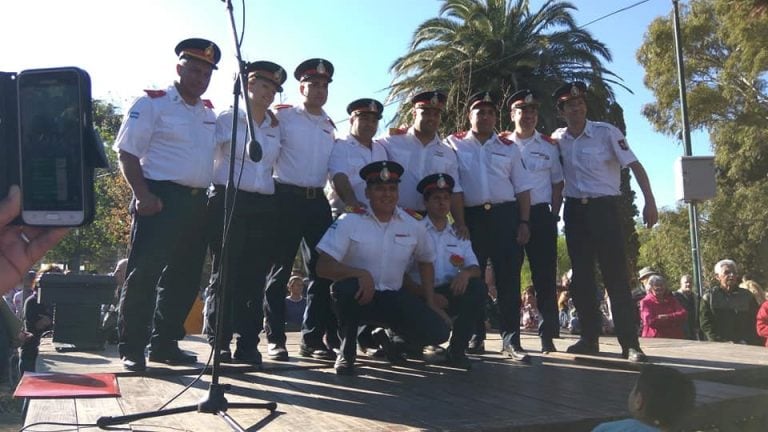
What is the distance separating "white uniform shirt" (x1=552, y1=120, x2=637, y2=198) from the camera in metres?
5.53

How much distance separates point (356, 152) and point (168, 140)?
1.38 metres

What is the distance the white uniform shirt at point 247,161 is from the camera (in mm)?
4734

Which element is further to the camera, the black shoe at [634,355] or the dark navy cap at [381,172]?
the black shoe at [634,355]

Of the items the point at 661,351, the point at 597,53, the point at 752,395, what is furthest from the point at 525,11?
the point at 752,395

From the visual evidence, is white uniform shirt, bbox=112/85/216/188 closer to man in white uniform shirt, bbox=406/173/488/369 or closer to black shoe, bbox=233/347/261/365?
black shoe, bbox=233/347/261/365

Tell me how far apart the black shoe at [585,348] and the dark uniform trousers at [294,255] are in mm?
1894

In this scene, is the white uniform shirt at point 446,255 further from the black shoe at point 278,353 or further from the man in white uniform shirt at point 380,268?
the black shoe at point 278,353

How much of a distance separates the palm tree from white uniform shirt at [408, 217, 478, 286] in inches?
542

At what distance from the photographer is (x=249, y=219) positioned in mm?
4879

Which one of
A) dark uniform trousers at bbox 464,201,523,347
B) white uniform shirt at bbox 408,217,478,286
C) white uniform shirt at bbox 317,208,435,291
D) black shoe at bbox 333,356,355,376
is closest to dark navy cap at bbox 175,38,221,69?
white uniform shirt at bbox 317,208,435,291

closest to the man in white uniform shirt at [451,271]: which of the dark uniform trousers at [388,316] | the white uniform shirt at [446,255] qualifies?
the white uniform shirt at [446,255]

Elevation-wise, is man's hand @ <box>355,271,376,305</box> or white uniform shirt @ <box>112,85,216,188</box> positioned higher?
white uniform shirt @ <box>112,85,216,188</box>

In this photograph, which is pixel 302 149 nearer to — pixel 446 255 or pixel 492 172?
pixel 446 255

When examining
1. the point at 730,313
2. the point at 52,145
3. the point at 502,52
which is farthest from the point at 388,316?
the point at 502,52
